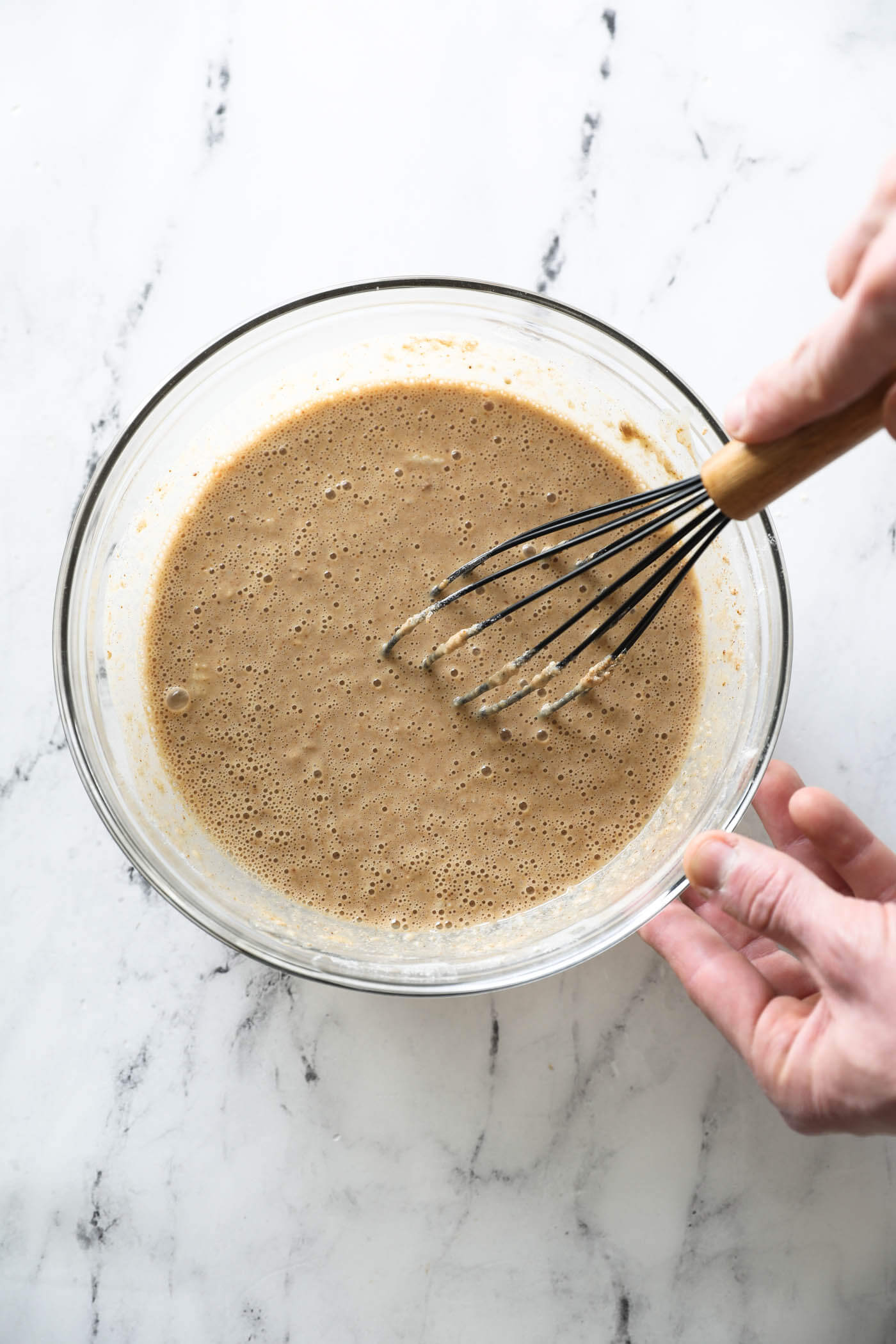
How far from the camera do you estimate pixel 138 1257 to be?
1.62 m

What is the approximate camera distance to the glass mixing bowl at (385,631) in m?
1.47

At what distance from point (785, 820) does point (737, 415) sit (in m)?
0.75

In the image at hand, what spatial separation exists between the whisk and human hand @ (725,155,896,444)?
25mm

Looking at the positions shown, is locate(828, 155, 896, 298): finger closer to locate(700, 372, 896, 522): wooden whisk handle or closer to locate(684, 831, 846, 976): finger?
locate(700, 372, 896, 522): wooden whisk handle

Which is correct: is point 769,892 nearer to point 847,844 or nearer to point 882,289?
point 847,844

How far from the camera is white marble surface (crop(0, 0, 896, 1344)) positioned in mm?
1612

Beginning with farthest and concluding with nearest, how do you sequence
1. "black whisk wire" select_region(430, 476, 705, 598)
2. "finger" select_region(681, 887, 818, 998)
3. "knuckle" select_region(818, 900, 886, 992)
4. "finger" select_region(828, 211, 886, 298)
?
"finger" select_region(681, 887, 818, 998) → "black whisk wire" select_region(430, 476, 705, 598) → "knuckle" select_region(818, 900, 886, 992) → "finger" select_region(828, 211, 886, 298)

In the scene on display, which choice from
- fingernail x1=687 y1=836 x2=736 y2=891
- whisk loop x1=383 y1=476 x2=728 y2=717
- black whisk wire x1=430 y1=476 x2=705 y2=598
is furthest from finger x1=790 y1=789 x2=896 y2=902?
black whisk wire x1=430 y1=476 x2=705 y2=598

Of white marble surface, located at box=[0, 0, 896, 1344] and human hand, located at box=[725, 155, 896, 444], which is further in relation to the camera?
white marble surface, located at box=[0, 0, 896, 1344]

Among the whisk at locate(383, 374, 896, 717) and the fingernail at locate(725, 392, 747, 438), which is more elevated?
the fingernail at locate(725, 392, 747, 438)

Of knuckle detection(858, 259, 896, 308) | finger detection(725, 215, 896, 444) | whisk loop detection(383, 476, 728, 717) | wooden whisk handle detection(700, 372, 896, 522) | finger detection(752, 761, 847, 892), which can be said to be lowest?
finger detection(752, 761, 847, 892)

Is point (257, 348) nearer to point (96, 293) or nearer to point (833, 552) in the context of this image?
point (96, 293)

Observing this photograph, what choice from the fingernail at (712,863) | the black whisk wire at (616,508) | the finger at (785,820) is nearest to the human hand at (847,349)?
the black whisk wire at (616,508)

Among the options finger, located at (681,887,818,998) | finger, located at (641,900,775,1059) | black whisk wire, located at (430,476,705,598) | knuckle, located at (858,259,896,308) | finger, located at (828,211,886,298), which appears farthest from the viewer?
finger, located at (681,887,818,998)
